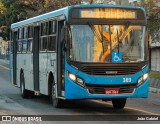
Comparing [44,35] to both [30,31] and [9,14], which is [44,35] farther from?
[9,14]

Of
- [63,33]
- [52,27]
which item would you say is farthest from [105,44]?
[52,27]

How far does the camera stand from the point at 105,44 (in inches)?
563

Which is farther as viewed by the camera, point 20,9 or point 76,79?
point 20,9

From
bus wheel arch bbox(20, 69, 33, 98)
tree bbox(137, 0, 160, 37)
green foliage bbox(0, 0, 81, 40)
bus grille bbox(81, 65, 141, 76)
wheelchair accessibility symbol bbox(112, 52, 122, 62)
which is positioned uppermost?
green foliage bbox(0, 0, 81, 40)

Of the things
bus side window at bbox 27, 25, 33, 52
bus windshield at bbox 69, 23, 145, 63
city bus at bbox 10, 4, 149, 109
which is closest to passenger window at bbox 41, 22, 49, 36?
city bus at bbox 10, 4, 149, 109

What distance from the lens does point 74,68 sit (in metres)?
14.1

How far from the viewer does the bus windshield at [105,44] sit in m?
14.2

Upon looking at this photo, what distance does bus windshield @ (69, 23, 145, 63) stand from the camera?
46.5 feet

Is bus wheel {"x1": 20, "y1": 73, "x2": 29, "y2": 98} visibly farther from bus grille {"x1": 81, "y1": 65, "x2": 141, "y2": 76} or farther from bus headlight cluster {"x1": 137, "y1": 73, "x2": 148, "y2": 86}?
bus headlight cluster {"x1": 137, "y1": 73, "x2": 148, "y2": 86}

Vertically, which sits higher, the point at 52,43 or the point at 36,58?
the point at 52,43

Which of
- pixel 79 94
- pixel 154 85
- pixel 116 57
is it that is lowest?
pixel 154 85

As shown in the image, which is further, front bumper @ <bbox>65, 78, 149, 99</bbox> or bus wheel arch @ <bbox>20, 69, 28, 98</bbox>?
bus wheel arch @ <bbox>20, 69, 28, 98</bbox>

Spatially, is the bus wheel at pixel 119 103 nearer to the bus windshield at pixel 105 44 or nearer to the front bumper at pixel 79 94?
the front bumper at pixel 79 94

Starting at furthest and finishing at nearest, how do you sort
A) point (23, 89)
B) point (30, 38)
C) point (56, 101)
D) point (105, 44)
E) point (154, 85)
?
point (154, 85), point (23, 89), point (30, 38), point (56, 101), point (105, 44)
